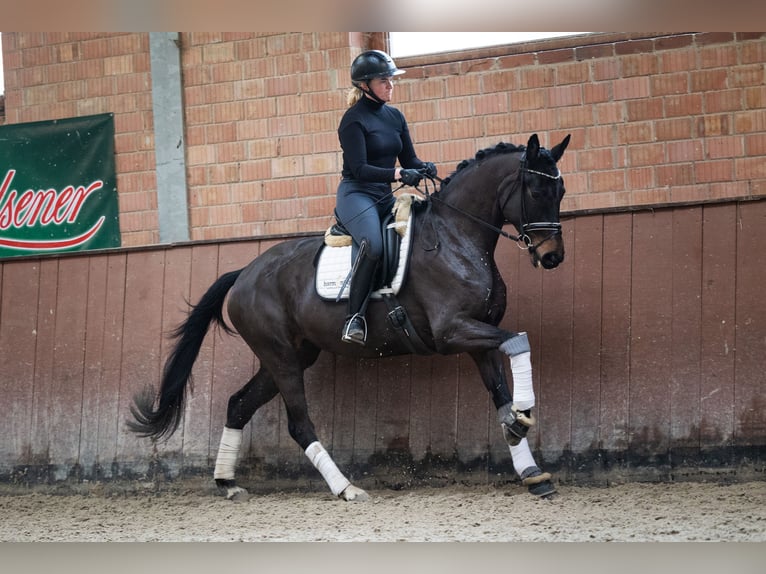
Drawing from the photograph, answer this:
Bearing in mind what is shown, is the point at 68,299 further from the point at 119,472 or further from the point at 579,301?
the point at 579,301

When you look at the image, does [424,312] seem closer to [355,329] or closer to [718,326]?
[355,329]

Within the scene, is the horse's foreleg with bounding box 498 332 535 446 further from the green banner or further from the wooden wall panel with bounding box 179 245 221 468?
the green banner

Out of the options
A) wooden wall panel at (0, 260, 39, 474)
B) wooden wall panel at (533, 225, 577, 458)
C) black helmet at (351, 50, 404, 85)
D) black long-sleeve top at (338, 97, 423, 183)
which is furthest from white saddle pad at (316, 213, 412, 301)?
wooden wall panel at (0, 260, 39, 474)

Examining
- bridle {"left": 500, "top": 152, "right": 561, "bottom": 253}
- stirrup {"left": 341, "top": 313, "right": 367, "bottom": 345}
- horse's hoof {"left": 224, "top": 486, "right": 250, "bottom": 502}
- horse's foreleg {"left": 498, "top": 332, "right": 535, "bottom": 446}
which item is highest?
bridle {"left": 500, "top": 152, "right": 561, "bottom": 253}

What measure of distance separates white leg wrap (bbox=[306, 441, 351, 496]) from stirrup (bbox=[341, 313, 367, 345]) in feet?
2.41

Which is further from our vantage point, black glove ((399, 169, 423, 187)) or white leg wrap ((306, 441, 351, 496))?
white leg wrap ((306, 441, 351, 496))

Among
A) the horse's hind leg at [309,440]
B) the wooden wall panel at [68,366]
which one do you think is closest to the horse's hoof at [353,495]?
the horse's hind leg at [309,440]

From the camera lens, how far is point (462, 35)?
25.0 ft

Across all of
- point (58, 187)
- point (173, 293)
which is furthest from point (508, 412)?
point (58, 187)

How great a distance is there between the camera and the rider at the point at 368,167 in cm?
645

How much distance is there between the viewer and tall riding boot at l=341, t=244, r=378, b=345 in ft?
21.1

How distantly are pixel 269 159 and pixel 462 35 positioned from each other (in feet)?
5.17

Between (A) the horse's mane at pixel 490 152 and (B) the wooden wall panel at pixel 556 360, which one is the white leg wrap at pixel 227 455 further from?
(A) the horse's mane at pixel 490 152
